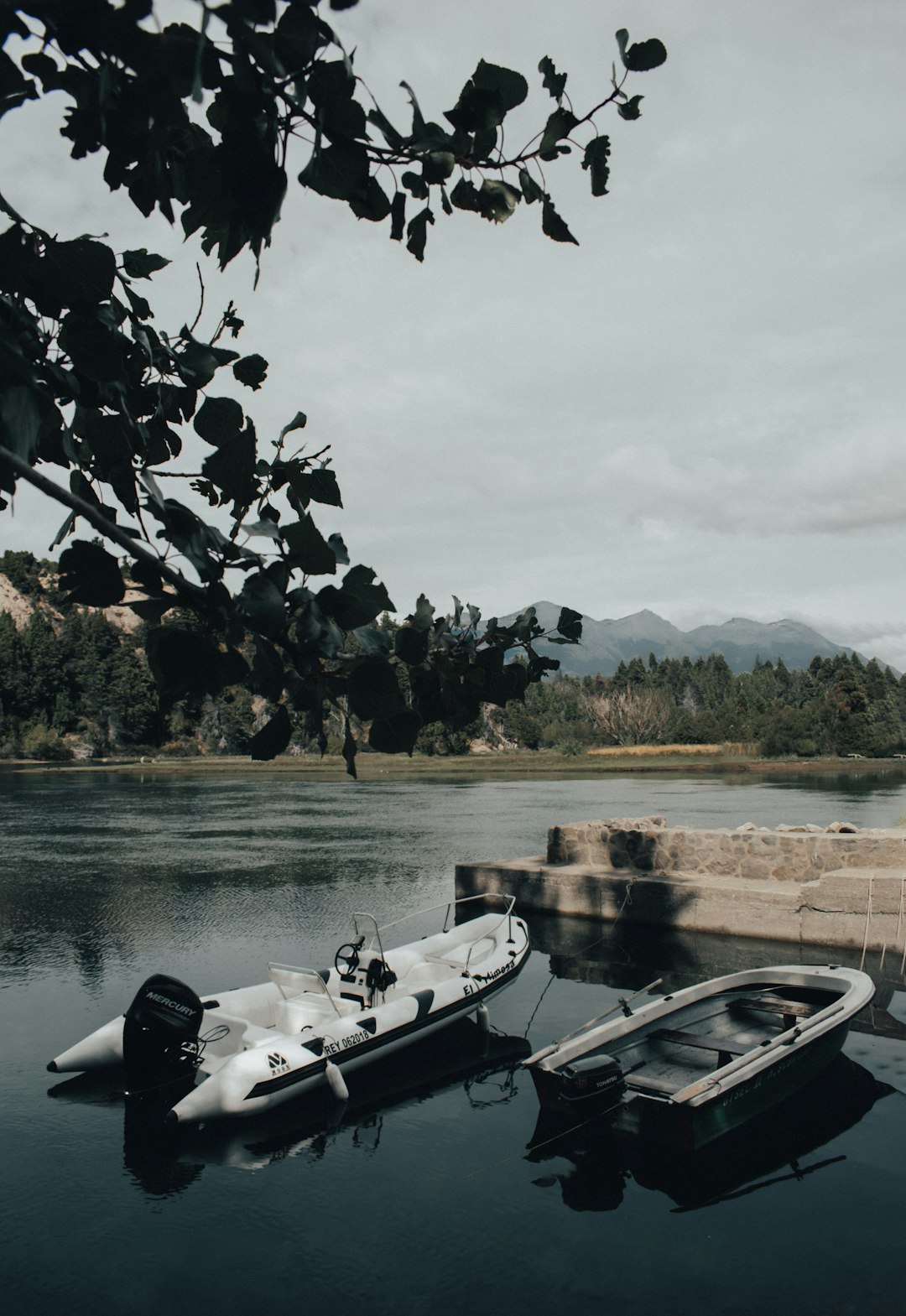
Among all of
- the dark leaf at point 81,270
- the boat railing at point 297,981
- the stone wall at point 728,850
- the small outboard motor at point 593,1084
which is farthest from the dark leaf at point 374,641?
the stone wall at point 728,850

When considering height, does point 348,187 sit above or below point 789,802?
above

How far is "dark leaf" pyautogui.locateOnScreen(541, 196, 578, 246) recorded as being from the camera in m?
2.09

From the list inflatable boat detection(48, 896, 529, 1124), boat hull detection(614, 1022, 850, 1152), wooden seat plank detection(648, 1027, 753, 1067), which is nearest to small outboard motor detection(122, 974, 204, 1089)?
inflatable boat detection(48, 896, 529, 1124)

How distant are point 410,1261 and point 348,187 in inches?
254

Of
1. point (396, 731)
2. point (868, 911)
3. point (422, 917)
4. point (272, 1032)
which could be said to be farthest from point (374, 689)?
point (422, 917)

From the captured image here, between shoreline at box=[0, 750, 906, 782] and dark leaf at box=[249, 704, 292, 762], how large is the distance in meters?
52.7

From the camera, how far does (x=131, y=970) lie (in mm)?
13172

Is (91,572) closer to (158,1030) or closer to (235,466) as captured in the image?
(235,466)

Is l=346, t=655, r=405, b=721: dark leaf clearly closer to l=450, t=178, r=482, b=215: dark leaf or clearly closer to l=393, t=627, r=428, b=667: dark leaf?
l=393, t=627, r=428, b=667: dark leaf

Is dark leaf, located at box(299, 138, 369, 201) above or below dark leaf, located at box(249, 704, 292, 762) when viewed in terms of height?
above

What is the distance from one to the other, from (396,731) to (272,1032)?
831 cm

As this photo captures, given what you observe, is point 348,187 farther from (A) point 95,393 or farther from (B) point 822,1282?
(B) point 822,1282

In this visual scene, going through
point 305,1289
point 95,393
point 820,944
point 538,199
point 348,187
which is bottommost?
point 305,1289

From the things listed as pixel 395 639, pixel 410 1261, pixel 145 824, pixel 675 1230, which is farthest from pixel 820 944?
pixel 145 824
